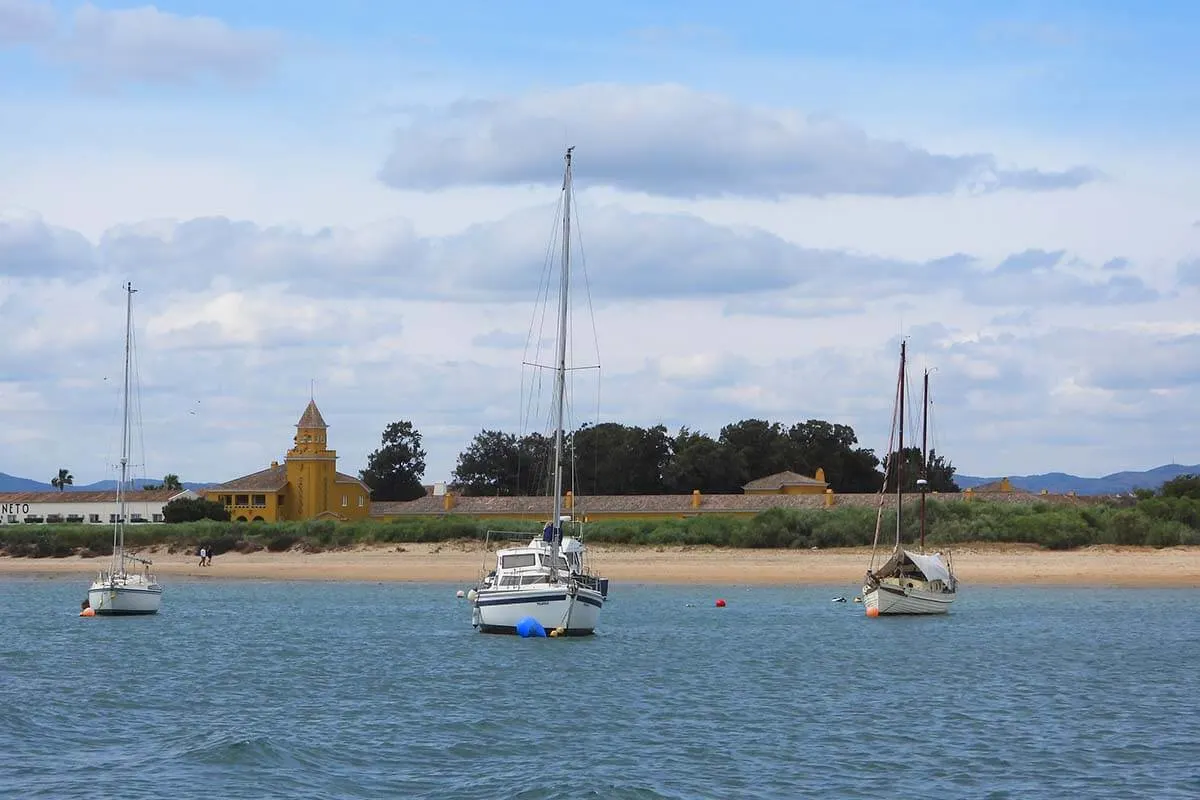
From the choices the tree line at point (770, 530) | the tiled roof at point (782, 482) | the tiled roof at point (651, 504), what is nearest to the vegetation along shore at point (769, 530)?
the tree line at point (770, 530)

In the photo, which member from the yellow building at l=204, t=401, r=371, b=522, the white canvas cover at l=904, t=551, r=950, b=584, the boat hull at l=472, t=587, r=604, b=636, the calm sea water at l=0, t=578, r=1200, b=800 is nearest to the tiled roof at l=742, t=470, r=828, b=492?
the yellow building at l=204, t=401, r=371, b=522

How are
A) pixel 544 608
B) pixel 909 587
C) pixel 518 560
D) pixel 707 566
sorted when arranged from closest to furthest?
pixel 544 608, pixel 518 560, pixel 909 587, pixel 707 566

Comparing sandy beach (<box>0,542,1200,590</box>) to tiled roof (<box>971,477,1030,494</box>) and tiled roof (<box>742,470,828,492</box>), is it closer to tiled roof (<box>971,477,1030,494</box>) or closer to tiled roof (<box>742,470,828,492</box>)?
tiled roof (<box>971,477,1030,494</box>)

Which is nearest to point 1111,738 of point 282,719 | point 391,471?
point 282,719

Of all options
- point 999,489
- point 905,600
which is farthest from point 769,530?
point 999,489

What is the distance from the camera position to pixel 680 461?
11794 cm

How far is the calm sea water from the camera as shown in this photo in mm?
25219

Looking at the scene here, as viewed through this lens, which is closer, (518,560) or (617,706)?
(617,706)

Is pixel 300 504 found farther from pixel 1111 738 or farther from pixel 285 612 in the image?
pixel 1111 738

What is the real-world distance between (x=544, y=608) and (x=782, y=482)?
69.0 meters

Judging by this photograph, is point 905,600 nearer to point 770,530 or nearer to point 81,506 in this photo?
point 770,530

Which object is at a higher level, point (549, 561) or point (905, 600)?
point (549, 561)

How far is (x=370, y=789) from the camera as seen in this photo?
966 inches

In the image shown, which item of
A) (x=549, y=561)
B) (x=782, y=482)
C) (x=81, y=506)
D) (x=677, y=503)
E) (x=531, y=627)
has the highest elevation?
(x=782, y=482)
